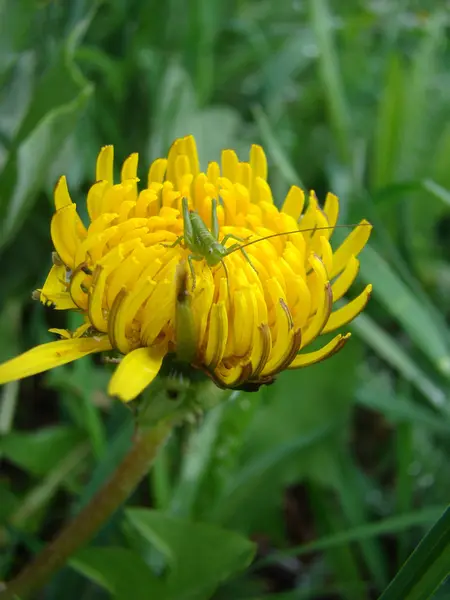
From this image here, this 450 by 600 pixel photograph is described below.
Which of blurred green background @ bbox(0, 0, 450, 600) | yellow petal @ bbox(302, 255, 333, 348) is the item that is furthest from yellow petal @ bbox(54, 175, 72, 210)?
blurred green background @ bbox(0, 0, 450, 600)

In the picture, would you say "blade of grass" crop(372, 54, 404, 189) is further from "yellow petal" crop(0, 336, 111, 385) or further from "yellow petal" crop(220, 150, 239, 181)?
"yellow petal" crop(0, 336, 111, 385)

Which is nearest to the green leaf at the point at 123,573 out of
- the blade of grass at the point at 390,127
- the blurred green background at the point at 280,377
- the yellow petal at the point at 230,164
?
the blurred green background at the point at 280,377

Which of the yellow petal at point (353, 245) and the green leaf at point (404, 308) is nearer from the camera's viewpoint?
the yellow petal at point (353, 245)

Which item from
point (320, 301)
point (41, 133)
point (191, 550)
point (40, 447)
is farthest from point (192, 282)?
point (40, 447)

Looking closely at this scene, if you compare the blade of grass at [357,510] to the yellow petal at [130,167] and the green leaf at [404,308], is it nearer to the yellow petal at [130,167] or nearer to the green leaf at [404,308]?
the green leaf at [404,308]

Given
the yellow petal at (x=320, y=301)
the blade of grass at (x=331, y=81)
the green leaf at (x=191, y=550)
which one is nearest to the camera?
the yellow petal at (x=320, y=301)

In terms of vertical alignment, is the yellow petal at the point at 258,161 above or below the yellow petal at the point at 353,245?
above

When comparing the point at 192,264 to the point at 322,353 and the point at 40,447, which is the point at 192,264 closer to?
the point at 322,353
